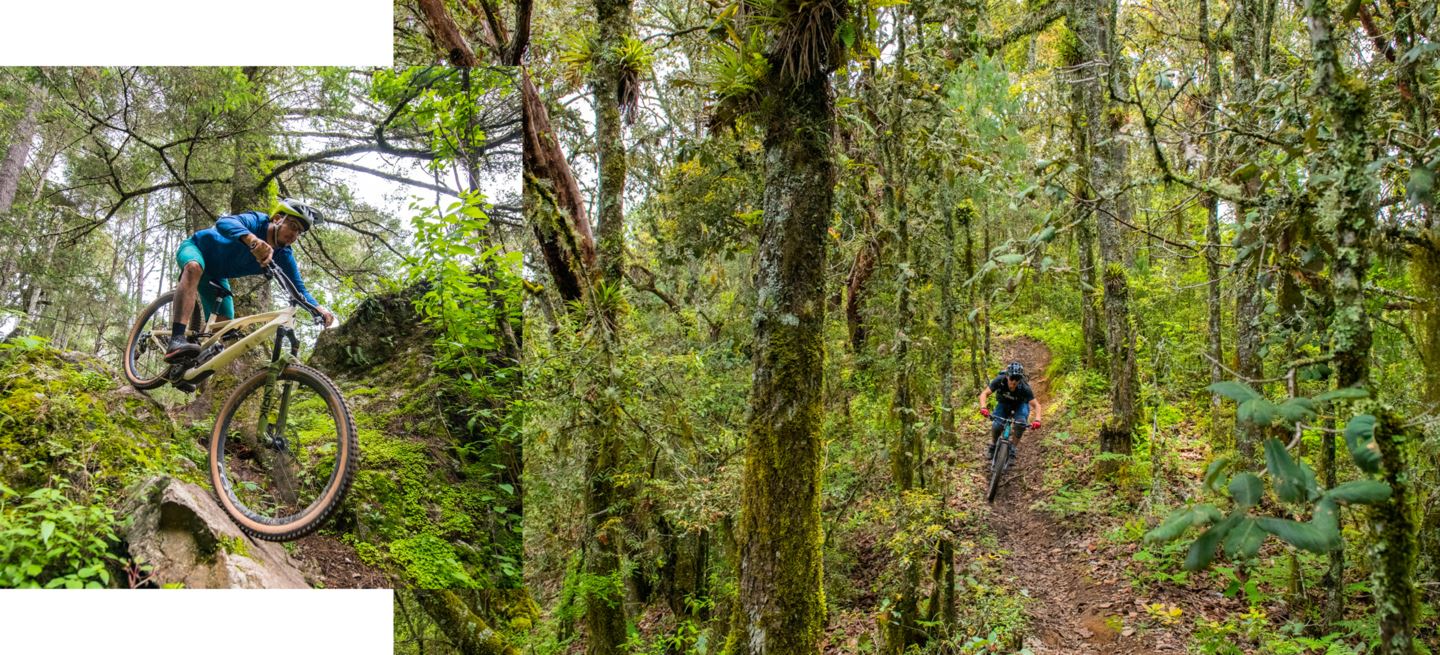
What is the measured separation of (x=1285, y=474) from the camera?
122 centimetres

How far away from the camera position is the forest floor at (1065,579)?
4086 millimetres

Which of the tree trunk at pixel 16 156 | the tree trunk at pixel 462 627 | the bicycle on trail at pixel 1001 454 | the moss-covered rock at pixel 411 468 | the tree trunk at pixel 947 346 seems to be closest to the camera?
the tree trunk at pixel 16 156

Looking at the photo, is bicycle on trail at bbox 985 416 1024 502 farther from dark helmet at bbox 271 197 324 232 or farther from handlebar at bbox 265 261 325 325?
dark helmet at bbox 271 197 324 232

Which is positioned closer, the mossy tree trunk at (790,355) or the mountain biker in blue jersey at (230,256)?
the mossy tree trunk at (790,355)

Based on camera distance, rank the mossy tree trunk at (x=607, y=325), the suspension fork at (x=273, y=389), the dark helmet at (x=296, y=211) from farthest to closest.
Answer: the mossy tree trunk at (x=607, y=325), the dark helmet at (x=296, y=211), the suspension fork at (x=273, y=389)

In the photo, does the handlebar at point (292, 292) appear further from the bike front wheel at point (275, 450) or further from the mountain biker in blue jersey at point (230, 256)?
the bike front wheel at point (275, 450)

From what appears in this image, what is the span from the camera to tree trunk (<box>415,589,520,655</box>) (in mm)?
3711

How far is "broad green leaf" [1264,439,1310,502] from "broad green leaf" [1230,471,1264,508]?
3 centimetres

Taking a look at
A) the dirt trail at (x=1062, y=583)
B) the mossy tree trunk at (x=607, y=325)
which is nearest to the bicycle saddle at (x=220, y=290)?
the mossy tree trunk at (x=607, y=325)

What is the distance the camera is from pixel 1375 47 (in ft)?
10.1

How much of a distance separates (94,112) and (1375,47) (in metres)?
5.88

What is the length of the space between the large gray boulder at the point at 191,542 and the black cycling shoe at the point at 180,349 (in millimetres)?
631

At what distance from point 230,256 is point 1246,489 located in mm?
3837

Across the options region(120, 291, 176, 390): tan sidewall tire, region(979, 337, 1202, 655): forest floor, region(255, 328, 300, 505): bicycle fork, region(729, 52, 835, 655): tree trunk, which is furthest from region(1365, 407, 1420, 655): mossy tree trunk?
region(120, 291, 176, 390): tan sidewall tire
